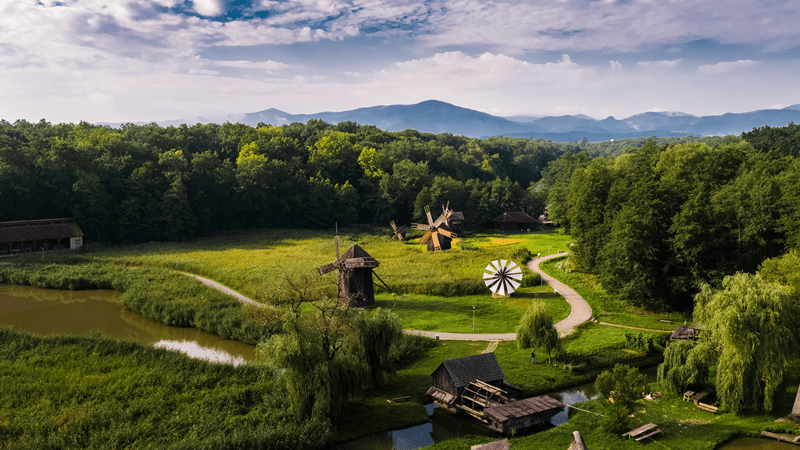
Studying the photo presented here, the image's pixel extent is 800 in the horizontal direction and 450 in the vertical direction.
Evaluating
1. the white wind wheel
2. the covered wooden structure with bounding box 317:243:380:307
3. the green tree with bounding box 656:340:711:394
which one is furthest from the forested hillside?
the covered wooden structure with bounding box 317:243:380:307

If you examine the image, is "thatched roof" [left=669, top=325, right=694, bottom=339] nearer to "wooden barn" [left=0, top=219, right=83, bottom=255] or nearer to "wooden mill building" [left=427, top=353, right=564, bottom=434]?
"wooden mill building" [left=427, top=353, right=564, bottom=434]

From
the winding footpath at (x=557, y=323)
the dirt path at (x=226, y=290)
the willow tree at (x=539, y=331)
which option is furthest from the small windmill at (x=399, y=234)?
the willow tree at (x=539, y=331)

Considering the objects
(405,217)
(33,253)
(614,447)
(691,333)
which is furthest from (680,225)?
(33,253)

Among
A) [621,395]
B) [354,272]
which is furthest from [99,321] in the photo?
[621,395]

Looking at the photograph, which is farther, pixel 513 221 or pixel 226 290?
pixel 513 221

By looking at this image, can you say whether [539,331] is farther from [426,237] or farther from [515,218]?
[515,218]

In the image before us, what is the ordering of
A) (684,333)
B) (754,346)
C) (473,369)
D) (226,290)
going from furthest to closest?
(226,290) < (684,333) < (473,369) < (754,346)

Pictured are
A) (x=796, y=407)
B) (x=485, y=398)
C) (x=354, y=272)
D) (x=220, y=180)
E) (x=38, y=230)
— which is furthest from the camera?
(x=220, y=180)
